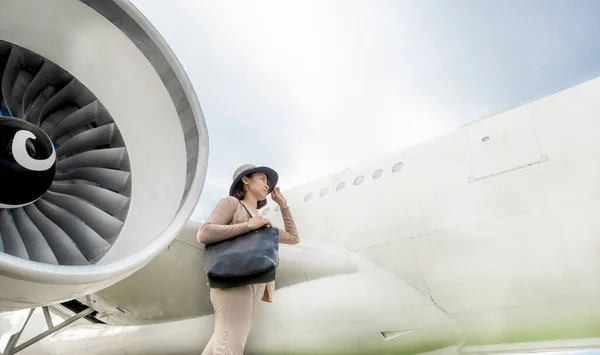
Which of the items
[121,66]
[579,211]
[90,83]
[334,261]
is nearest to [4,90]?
[90,83]

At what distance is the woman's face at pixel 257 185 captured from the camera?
7.45ft

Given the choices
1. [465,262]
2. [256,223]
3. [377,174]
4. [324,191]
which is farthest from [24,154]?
[324,191]

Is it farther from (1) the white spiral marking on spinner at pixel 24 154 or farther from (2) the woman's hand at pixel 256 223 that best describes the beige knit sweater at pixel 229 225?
(1) the white spiral marking on spinner at pixel 24 154

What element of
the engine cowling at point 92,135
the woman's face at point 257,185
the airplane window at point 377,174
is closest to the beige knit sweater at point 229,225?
the woman's face at point 257,185

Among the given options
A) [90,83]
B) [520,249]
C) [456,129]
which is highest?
[456,129]

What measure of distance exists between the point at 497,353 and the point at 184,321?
226 cm

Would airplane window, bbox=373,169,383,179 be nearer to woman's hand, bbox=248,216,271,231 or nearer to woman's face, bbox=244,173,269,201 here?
woman's face, bbox=244,173,269,201

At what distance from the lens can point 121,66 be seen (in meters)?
2.58

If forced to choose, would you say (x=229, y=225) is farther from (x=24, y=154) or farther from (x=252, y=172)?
A: (x=24, y=154)

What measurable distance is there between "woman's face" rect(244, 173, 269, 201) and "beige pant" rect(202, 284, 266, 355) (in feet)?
1.75

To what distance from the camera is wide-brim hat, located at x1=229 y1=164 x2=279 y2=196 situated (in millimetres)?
2254

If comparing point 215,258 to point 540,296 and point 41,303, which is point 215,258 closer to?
point 41,303

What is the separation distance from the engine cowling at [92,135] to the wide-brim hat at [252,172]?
7.5 inches

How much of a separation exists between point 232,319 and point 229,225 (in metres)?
0.37
